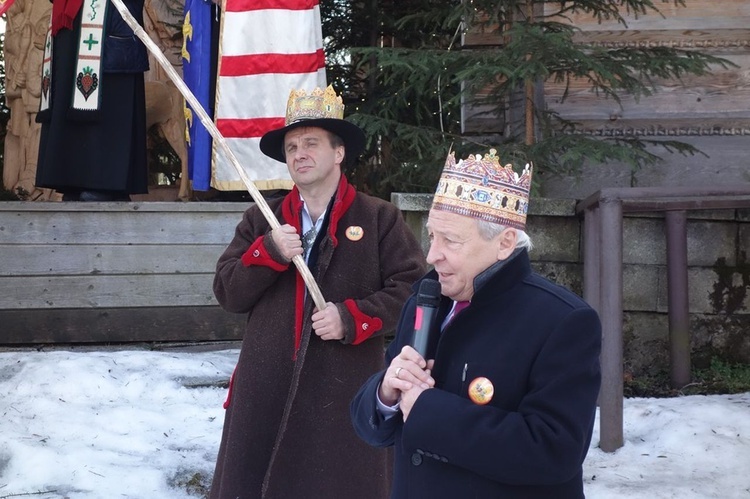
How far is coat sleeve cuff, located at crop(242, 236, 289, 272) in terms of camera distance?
129 inches

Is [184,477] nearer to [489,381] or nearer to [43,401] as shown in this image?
[43,401]

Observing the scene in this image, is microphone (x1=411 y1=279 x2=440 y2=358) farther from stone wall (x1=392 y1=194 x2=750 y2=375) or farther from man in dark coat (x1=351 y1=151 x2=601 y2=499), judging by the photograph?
stone wall (x1=392 y1=194 x2=750 y2=375)

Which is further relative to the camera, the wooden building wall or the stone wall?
the wooden building wall

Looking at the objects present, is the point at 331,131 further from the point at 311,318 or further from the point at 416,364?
the point at 416,364

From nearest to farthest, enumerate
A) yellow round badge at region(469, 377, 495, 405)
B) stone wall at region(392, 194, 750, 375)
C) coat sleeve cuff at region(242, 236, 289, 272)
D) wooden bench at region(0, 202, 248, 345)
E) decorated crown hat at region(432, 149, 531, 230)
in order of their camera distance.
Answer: yellow round badge at region(469, 377, 495, 405) → decorated crown hat at region(432, 149, 531, 230) → coat sleeve cuff at region(242, 236, 289, 272) → stone wall at region(392, 194, 750, 375) → wooden bench at region(0, 202, 248, 345)

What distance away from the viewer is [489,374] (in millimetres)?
2156

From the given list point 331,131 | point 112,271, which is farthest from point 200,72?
point 331,131

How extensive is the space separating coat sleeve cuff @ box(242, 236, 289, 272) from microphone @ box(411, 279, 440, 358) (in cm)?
109

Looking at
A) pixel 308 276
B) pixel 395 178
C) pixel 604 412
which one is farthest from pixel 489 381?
pixel 395 178

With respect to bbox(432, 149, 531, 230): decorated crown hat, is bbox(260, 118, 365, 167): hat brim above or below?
above

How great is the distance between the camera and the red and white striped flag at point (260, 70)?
6.11 m

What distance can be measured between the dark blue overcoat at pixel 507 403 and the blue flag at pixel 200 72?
411 centimetres

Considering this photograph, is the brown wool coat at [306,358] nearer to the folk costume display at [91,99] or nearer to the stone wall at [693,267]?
the stone wall at [693,267]

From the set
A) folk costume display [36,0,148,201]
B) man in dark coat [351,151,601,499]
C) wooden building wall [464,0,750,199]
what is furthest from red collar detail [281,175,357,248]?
wooden building wall [464,0,750,199]
